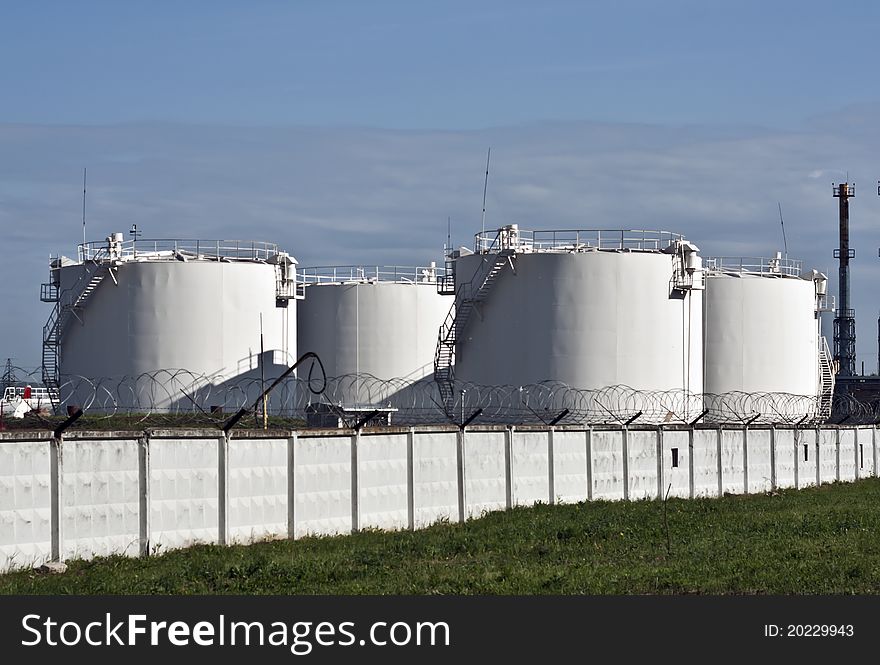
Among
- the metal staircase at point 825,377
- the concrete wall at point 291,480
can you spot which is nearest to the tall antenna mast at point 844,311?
the metal staircase at point 825,377

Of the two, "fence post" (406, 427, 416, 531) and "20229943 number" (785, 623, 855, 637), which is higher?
"fence post" (406, 427, 416, 531)

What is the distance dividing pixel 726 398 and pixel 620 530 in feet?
113

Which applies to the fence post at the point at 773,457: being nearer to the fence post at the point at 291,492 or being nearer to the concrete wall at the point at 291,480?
the concrete wall at the point at 291,480

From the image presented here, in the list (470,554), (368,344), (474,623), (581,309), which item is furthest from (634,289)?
(474,623)

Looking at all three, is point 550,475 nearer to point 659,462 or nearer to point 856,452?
point 659,462

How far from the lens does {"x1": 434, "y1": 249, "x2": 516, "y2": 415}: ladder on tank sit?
5338cm

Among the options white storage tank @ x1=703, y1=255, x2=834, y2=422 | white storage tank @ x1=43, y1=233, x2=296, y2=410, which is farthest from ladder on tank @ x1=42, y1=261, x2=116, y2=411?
white storage tank @ x1=703, y1=255, x2=834, y2=422

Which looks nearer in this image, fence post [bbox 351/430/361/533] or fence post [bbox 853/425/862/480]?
fence post [bbox 351/430/361/533]

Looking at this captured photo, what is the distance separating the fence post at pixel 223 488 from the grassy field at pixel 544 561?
748 mm

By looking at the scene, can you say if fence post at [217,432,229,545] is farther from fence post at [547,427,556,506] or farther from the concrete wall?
fence post at [547,427,556,506]

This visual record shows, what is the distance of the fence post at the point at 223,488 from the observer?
2408cm

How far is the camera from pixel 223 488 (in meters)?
24.1

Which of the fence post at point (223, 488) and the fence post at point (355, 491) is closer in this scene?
the fence post at point (223, 488)

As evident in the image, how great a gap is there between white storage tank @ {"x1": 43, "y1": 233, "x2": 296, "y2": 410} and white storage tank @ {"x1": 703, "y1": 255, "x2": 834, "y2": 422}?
19.5m
